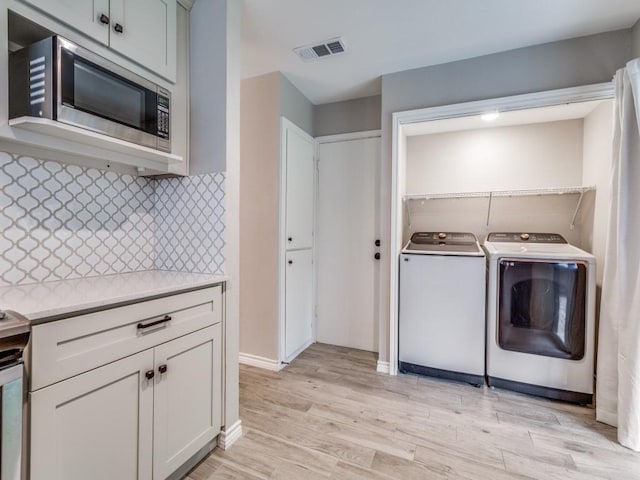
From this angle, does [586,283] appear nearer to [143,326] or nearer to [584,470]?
[584,470]

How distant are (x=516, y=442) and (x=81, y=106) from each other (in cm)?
277

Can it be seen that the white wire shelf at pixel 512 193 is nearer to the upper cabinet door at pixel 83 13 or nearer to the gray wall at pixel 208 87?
the gray wall at pixel 208 87

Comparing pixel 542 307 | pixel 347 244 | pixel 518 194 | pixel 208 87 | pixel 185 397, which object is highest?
pixel 208 87

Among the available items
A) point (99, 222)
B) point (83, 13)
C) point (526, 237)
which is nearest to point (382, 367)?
point (526, 237)

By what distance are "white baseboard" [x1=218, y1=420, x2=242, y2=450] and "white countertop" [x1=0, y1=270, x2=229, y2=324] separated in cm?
85

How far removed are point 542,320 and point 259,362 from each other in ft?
7.50

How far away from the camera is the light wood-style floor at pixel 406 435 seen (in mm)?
1504

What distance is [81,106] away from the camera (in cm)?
121

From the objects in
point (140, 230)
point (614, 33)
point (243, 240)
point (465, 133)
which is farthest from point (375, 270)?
point (614, 33)

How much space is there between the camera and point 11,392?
0.80 m

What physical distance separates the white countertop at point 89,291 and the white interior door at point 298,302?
119cm

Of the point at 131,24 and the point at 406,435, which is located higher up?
the point at 131,24

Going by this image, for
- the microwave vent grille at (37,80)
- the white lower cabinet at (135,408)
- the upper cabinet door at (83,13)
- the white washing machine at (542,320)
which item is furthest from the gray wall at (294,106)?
the white washing machine at (542,320)

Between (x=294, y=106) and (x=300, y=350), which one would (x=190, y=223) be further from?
(x=300, y=350)
